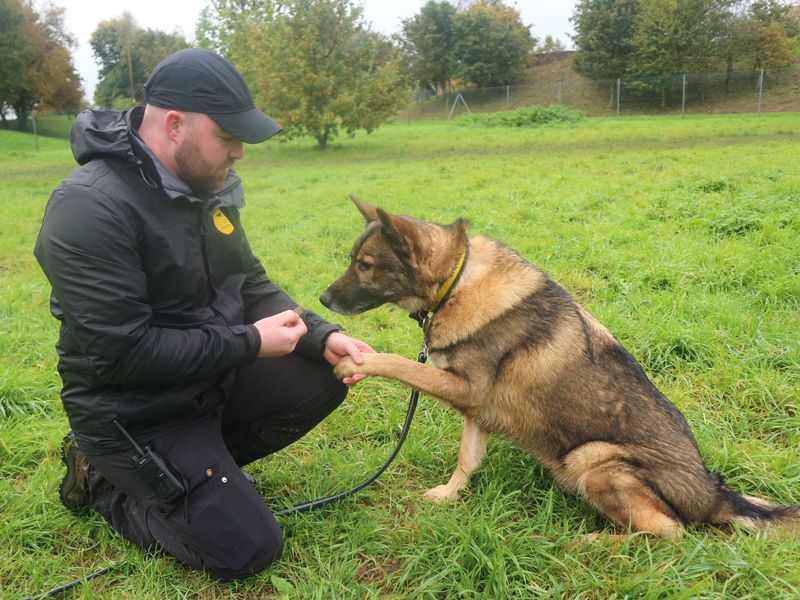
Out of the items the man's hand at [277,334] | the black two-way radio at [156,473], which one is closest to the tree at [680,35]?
the man's hand at [277,334]

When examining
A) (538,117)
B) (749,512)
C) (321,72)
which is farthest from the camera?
(538,117)

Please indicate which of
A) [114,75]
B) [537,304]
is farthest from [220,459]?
[114,75]

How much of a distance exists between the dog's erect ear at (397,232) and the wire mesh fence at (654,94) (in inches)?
1202

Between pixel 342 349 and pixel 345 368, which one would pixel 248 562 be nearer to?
pixel 345 368

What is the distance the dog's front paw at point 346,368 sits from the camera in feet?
9.65

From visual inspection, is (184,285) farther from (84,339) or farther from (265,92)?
(265,92)

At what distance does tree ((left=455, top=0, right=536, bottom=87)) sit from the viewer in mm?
42531

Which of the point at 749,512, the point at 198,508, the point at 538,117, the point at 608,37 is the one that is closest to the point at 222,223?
the point at 198,508

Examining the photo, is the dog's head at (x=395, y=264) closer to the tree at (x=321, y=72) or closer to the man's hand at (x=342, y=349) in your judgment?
the man's hand at (x=342, y=349)

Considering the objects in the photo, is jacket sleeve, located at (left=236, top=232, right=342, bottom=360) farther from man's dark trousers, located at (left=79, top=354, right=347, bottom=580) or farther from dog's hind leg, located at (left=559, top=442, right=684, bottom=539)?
dog's hind leg, located at (left=559, top=442, right=684, bottom=539)

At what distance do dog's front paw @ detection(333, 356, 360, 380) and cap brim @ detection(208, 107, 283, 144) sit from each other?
3.91 feet

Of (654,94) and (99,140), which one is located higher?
(654,94)

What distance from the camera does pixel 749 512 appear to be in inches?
100

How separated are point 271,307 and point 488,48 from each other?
44.6m
